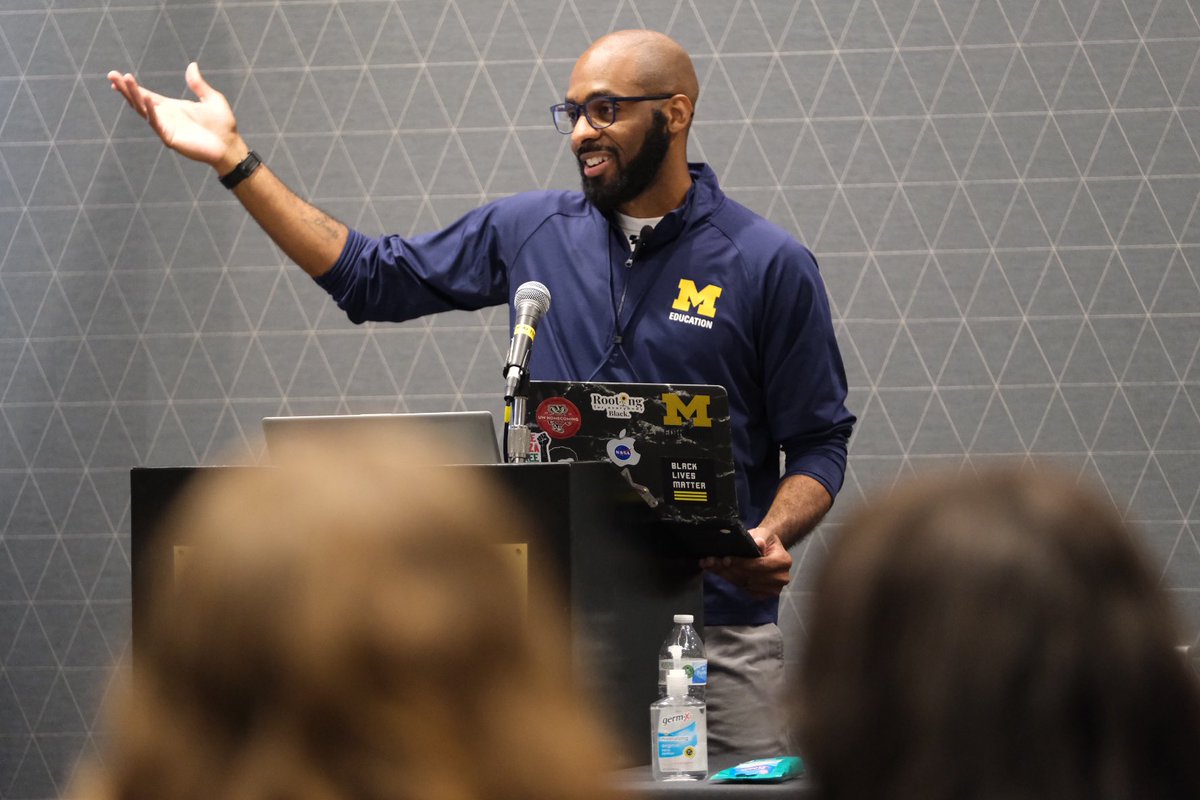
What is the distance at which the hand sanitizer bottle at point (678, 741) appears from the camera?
1790mm

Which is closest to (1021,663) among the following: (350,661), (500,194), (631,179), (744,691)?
(350,661)

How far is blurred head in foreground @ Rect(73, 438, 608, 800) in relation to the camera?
594mm

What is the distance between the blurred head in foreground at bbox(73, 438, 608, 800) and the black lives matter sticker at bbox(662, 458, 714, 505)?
1279 millimetres

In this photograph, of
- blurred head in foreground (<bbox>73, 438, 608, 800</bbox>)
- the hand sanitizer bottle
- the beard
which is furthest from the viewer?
the beard

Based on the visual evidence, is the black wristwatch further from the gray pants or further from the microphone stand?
the gray pants

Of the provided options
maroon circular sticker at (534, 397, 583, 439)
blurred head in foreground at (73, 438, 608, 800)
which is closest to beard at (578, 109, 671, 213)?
maroon circular sticker at (534, 397, 583, 439)

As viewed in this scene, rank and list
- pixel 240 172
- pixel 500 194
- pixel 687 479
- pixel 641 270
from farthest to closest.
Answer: pixel 500 194, pixel 641 270, pixel 240 172, pixel 687 479

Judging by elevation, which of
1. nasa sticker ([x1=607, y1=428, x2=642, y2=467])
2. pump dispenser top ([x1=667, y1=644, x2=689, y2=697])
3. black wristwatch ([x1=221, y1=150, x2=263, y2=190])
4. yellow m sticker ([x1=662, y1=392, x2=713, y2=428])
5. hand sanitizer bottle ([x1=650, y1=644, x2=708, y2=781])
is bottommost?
hand sanitizer bottle ([x1=650, y1=644, x2=708, y2=781])

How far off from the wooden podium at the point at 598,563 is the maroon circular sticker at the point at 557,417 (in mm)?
168

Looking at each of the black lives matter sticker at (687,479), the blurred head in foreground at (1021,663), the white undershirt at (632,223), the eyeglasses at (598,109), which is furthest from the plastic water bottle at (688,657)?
the blurred head in foreground at (1021,663)

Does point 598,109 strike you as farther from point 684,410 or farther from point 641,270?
point 684,410

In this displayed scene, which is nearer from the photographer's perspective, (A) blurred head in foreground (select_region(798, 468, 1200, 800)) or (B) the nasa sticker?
(A) blurred head in foreground (select_region(798, 468, 1200, 800))

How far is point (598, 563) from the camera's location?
1.72m

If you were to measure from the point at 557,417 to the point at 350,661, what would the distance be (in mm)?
1373
